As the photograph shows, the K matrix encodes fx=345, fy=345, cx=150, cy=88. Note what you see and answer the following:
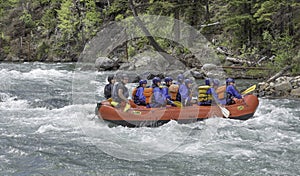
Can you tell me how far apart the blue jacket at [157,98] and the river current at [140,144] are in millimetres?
813

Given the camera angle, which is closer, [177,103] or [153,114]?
[153,114]

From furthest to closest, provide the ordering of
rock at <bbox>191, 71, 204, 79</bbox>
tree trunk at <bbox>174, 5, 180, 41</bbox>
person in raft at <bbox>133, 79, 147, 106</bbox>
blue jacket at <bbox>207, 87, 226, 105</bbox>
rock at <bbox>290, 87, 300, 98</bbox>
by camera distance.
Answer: tree trunk at <bbox>174, 5, 180, 41</bbox>
rock at <bbox>191, 71, 204, 79</bbox>
rock at <bbox>290, 87, 300, 98</bbox>
blue jacket at <bbox>207, 87, 226, 105</bbox>
person in raft at <bbox>133, 79, 147, 106</bbox>

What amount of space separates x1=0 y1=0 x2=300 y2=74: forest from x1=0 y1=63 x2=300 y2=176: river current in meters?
8.51

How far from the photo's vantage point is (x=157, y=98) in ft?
33.9

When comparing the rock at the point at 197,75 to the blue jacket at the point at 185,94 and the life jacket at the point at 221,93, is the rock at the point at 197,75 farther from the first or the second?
the blue jacket at the point at 185,94

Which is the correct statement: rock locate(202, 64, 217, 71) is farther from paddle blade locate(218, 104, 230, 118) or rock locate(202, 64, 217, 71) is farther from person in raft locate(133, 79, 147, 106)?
person in raft locate(133, 79, 147, 106)

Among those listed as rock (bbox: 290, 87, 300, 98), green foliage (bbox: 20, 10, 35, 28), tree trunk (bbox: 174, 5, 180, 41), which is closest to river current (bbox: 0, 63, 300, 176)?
rock (bbox: 290, 87, 300, 98)

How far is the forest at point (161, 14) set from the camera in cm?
2036

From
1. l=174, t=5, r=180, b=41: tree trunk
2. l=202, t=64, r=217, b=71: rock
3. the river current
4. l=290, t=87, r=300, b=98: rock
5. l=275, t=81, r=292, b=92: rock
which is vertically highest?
l=174, t=5, r=180, b=41: tree trunk

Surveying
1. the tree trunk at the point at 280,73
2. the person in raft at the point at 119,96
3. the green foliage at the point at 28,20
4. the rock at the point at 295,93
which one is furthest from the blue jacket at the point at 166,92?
the green foliage at the point at 28,20

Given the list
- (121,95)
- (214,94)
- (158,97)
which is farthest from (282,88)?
(121,95)

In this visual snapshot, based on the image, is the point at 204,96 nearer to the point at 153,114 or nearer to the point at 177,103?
the point at 177,103

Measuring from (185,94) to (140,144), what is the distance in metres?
2.72

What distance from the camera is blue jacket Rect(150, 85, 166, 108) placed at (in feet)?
33.9
